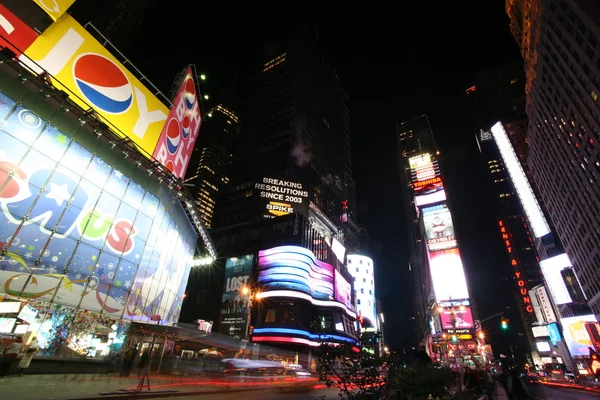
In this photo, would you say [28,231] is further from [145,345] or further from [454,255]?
[454,255]

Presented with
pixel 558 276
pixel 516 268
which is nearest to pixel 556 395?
pixel 558 276

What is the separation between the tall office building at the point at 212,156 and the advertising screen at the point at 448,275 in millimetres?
107596

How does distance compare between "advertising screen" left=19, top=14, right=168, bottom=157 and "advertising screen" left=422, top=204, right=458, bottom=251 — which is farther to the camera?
"advertising screen" left=422, top=204, right=458, bottom=251

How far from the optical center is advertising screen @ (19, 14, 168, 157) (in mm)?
15805

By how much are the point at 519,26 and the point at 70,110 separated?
88.6 m

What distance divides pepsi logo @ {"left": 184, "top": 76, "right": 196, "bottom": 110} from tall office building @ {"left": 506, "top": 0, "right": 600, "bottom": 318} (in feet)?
169

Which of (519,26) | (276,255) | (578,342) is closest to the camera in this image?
(276,255)

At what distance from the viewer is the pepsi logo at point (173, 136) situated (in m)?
23.3

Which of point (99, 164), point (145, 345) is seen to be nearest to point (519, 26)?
point (99, 164)

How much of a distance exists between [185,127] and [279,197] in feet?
155

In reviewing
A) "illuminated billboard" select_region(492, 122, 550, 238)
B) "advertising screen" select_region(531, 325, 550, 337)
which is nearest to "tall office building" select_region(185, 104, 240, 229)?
"illuminated billboard" select_region(492, 122, 550, 238)

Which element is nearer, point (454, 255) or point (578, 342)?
point (578, 342)

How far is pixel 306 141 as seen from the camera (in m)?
99.9

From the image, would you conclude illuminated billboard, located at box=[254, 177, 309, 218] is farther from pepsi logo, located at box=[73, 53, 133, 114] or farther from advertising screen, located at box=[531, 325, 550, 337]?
advertising screen, located at box=[531, 325, 550, 337]
